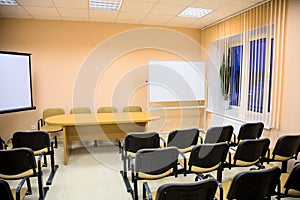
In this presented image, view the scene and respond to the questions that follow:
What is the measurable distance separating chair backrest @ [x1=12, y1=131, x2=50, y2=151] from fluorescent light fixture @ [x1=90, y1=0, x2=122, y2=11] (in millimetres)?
2473

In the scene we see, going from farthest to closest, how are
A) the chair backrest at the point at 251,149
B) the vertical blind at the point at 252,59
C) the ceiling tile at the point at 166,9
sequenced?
1. the ceiling tile at the point at 166,9
2. the vertical blind at the point at 252,59
3. the chair backrest at the point at 251,149

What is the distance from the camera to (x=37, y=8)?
13.8 feet

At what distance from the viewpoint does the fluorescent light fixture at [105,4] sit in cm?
397

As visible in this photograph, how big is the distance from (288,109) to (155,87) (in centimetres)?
286

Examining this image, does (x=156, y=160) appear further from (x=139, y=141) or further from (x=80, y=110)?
(x=80, y=110)

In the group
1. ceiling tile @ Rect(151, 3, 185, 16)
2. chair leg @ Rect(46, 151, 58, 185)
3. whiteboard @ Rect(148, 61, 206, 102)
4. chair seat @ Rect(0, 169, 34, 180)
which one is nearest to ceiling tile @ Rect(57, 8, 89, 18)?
ceiling tile @ Rect(151, 3, 185, 16)

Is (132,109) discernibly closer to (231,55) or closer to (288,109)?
(231,55)

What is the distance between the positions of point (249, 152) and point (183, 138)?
89 centimetres

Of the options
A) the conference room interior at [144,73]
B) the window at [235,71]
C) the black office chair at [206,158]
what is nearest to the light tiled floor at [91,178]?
the conference room interior at [144,73]

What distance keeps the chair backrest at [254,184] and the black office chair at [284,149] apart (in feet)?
3.23

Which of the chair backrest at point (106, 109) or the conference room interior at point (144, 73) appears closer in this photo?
the conference room interior at point (144, 73)

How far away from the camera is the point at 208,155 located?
2572mm

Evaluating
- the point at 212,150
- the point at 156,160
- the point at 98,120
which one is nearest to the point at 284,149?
the point at 212,150

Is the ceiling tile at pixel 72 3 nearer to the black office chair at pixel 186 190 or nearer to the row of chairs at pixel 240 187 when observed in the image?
the row of chairs at pixel 240 187
